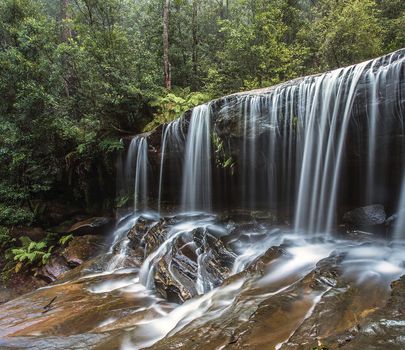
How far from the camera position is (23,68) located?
1131 centimetres

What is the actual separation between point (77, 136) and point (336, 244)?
30.6 feet

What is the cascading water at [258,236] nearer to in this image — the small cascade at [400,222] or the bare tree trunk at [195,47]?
the small cascade at [400,222]

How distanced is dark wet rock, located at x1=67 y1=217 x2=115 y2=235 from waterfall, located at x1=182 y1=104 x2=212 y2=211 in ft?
9.14

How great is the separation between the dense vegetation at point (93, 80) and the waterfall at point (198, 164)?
1.86m

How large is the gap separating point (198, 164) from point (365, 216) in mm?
4696

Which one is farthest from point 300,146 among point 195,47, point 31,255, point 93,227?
point 195,47

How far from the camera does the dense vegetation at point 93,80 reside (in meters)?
11.1

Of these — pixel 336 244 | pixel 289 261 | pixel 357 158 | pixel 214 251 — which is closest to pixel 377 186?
pixel 357 158

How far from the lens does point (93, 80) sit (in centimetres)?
1101

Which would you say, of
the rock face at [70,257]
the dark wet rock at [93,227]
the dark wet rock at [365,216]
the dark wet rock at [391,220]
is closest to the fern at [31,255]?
the rock face at [70,257]

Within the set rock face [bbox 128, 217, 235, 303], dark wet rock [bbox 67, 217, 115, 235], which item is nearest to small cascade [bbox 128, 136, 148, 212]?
dark wet rock [bbox 67, 217, 115, 235]

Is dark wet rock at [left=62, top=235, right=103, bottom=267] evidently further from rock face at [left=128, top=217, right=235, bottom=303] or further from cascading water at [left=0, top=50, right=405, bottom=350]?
rock face at [left=128, top=217, right=235, bottom=303]

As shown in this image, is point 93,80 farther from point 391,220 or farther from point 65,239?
point 391,220

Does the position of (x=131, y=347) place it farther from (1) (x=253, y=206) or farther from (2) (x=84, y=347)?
(1) (x=253, y=206)
